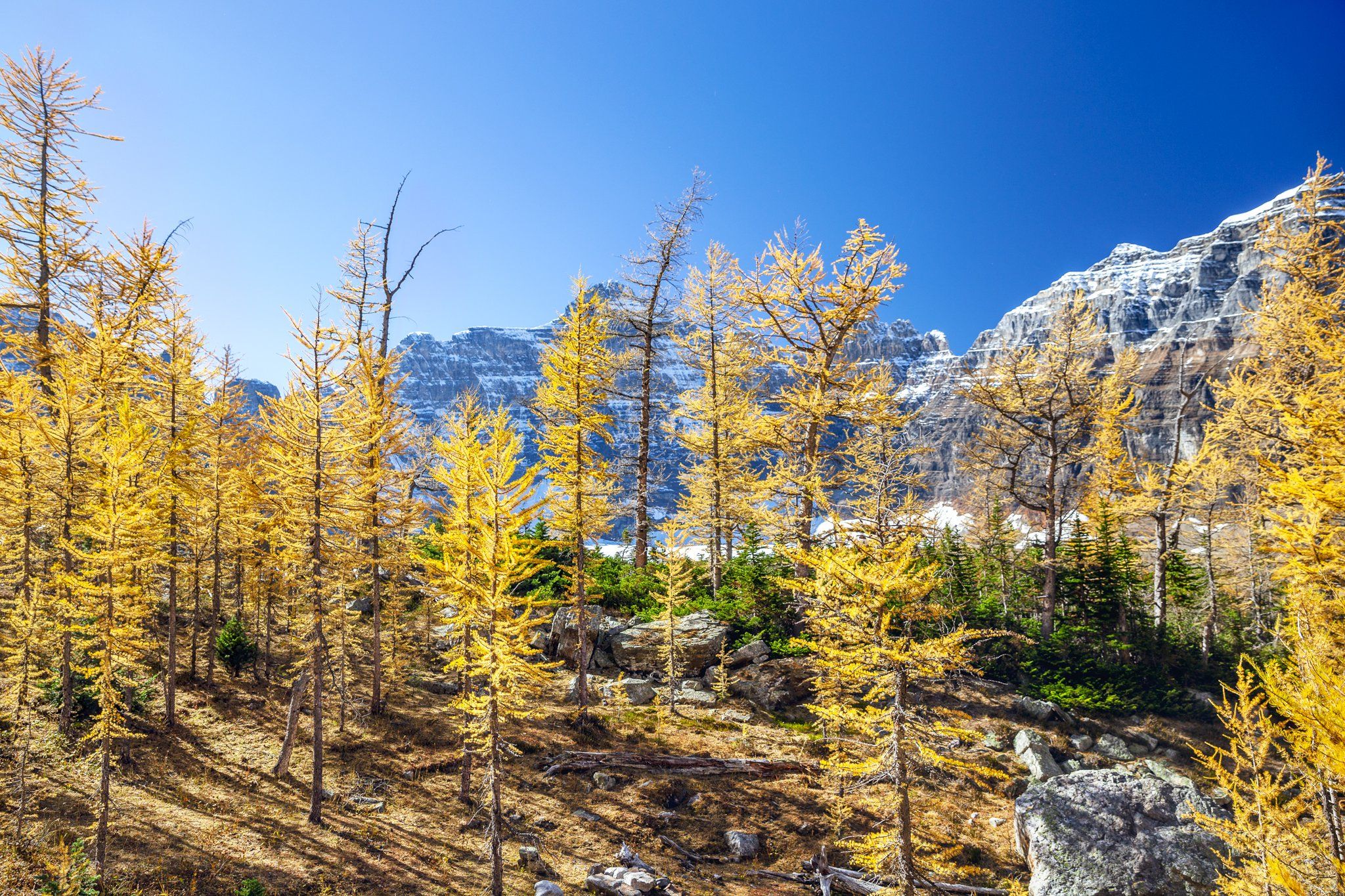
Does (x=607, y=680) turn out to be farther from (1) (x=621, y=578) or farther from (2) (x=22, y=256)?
(2) (x=22, y=256)

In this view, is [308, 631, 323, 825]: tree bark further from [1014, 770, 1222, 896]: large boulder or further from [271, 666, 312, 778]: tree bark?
[1014, 770, 1222, 896]: large boulder

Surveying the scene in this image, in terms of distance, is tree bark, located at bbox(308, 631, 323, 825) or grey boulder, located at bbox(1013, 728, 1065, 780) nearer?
tree bark, located at bbox(308, 631, 323, 825)

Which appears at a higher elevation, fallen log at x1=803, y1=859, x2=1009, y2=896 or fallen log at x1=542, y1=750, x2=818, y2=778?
fallen log at x1=542, y1=750, x2=818, y2=778

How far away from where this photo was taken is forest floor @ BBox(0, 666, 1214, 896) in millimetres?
10656

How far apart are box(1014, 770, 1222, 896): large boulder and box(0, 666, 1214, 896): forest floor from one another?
98cm

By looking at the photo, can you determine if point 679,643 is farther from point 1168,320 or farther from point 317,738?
point 1168,320

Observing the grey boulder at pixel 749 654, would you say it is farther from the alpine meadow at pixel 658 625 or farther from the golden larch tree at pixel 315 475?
the golden larch tree at pixel 315 475

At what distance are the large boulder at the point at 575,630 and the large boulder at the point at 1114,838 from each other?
13144mm

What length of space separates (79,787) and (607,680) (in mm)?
13149

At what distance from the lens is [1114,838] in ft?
35.2

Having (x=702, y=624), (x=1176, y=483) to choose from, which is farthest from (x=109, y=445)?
(x=1176, y=483)

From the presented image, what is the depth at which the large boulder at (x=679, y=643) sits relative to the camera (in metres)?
18.9

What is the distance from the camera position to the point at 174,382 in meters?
15.9

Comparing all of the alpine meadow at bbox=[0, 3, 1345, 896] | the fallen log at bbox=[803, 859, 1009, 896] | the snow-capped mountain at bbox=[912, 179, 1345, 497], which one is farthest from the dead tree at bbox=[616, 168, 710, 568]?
the snow-capped mountain at bbox=[912, 179, 1345, 497]
